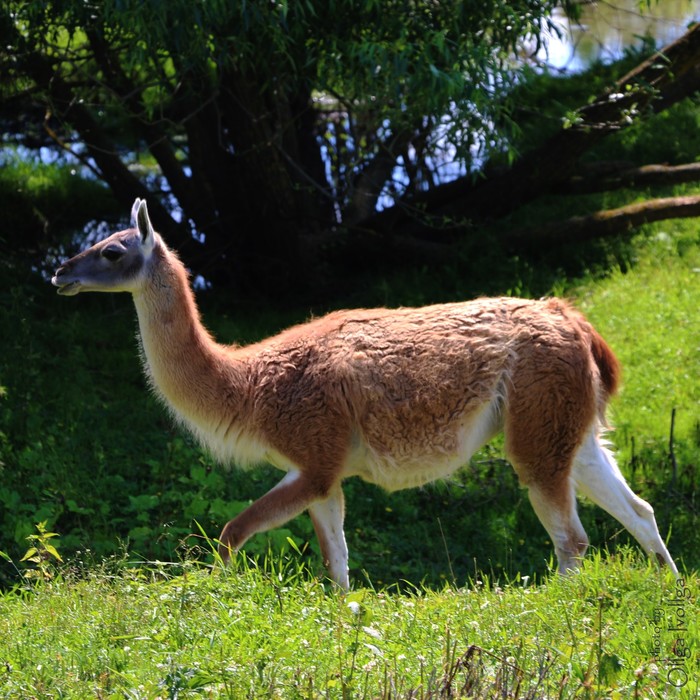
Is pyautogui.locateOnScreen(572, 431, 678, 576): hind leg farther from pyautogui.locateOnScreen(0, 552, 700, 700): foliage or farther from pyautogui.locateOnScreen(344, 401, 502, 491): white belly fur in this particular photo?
pyautogui.locateOnScreen(0, 552, 700, 700): foliage

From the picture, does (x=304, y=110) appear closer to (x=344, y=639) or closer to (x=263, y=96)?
(x=263, y=96)

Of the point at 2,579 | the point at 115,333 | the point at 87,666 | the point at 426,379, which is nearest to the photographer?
the point at 87,666

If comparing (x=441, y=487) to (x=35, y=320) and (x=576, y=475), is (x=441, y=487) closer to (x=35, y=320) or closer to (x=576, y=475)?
(x=576, y=475)

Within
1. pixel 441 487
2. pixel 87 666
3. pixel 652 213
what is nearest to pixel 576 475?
pixel 441 487

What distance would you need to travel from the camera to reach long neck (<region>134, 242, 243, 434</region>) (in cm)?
605

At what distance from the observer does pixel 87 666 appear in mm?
3914

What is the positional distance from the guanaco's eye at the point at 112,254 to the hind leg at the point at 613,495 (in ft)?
9.18

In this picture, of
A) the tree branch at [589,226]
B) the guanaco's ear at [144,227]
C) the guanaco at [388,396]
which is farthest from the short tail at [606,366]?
the tree branch at [589,226]

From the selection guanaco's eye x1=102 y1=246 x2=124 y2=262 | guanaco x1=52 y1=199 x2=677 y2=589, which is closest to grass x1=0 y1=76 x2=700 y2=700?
guanaco x1=52 y1=199 x2=677 y2=589

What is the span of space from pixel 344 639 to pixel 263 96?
A: 6901mm

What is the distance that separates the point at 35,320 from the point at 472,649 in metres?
6.87

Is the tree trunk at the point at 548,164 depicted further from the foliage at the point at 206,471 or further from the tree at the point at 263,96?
the foliage at the point at 206,471

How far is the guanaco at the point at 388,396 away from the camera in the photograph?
5863 millimetres

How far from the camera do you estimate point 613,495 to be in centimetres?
596
